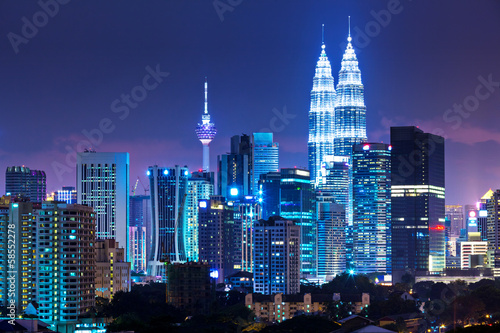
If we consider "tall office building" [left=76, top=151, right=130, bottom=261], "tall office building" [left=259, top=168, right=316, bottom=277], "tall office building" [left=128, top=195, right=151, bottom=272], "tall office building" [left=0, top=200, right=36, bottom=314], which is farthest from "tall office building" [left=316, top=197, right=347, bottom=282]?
"tall office building" [left=0, top=200, right=36, bottom=314]

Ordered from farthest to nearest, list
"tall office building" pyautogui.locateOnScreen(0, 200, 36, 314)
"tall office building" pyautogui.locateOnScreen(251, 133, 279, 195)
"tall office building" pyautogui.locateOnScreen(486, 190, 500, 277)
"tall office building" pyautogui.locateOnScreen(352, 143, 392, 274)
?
"tall office building" pyautogui.locateOnScreen(251, 133, 279, 195), "tall office building" pyautogui.locateOnScreen(352, 143, 392, 274), "tall office building" pyautogui.locateOnScreen(486, 190, 500, 277), "tall office building" pyautogui.locateOnScreen(0, 200, 36, 314)

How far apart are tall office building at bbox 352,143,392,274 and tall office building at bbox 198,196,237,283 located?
86.8ft

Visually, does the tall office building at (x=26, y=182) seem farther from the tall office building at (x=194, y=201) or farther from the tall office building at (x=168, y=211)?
the tall office building at (x=194, y=201)

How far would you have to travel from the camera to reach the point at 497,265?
163m

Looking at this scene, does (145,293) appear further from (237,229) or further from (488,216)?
(488,216)

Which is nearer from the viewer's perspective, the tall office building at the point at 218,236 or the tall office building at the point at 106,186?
the tall office building at the point at 106,186

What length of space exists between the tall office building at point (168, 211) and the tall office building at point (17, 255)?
71440mm

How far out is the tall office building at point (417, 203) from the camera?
6954 inches

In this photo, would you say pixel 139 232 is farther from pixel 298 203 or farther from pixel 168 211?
pixel 298 203

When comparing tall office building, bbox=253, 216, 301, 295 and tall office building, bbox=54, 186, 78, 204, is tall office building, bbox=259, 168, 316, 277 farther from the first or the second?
tall office building, bbox=253, 216, 301, 295

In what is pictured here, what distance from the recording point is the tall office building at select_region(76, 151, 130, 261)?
157125 millimetres

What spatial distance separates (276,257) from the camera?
126750 millimetres

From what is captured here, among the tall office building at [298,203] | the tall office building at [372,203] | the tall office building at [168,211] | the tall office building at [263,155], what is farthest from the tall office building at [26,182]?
the tall office building at [372,203]

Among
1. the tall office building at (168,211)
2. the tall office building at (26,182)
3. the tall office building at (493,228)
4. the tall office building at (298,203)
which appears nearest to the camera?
the tall office building at (26,182)
